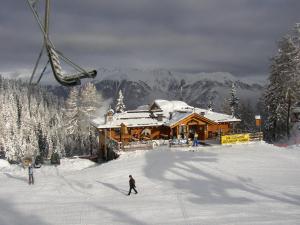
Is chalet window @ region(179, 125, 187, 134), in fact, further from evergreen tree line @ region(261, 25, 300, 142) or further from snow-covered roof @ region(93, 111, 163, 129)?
evergreen tree line @ region(261, 25, 300, 142)

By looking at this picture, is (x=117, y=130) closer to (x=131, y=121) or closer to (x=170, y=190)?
(x=131, y=121)

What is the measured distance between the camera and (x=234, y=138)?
4262cm

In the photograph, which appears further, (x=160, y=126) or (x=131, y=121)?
(x=160, y=126)

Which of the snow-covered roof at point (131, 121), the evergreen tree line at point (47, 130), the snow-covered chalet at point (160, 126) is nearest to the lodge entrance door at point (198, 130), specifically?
the snow-covered chalet at point (160, 126)

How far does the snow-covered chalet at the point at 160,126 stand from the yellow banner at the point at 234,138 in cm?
608

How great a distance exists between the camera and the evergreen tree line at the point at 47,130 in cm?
6819

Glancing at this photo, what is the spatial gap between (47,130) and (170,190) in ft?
367

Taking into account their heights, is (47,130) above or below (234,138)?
above

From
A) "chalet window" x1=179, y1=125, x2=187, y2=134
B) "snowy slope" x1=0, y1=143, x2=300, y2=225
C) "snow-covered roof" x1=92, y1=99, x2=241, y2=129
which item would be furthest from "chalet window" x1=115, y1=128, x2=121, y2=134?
"snowy slope" x1=0, y1=143, x2=300, y2=225

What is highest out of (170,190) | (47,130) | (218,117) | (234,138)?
(218,117)

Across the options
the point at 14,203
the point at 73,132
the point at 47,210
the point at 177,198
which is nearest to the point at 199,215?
the point at 177,198

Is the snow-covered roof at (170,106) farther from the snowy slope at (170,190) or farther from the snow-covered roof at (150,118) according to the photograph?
the snowy slope at (170,190)

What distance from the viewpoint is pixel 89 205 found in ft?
77.2

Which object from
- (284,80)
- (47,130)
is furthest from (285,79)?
(47,130)
